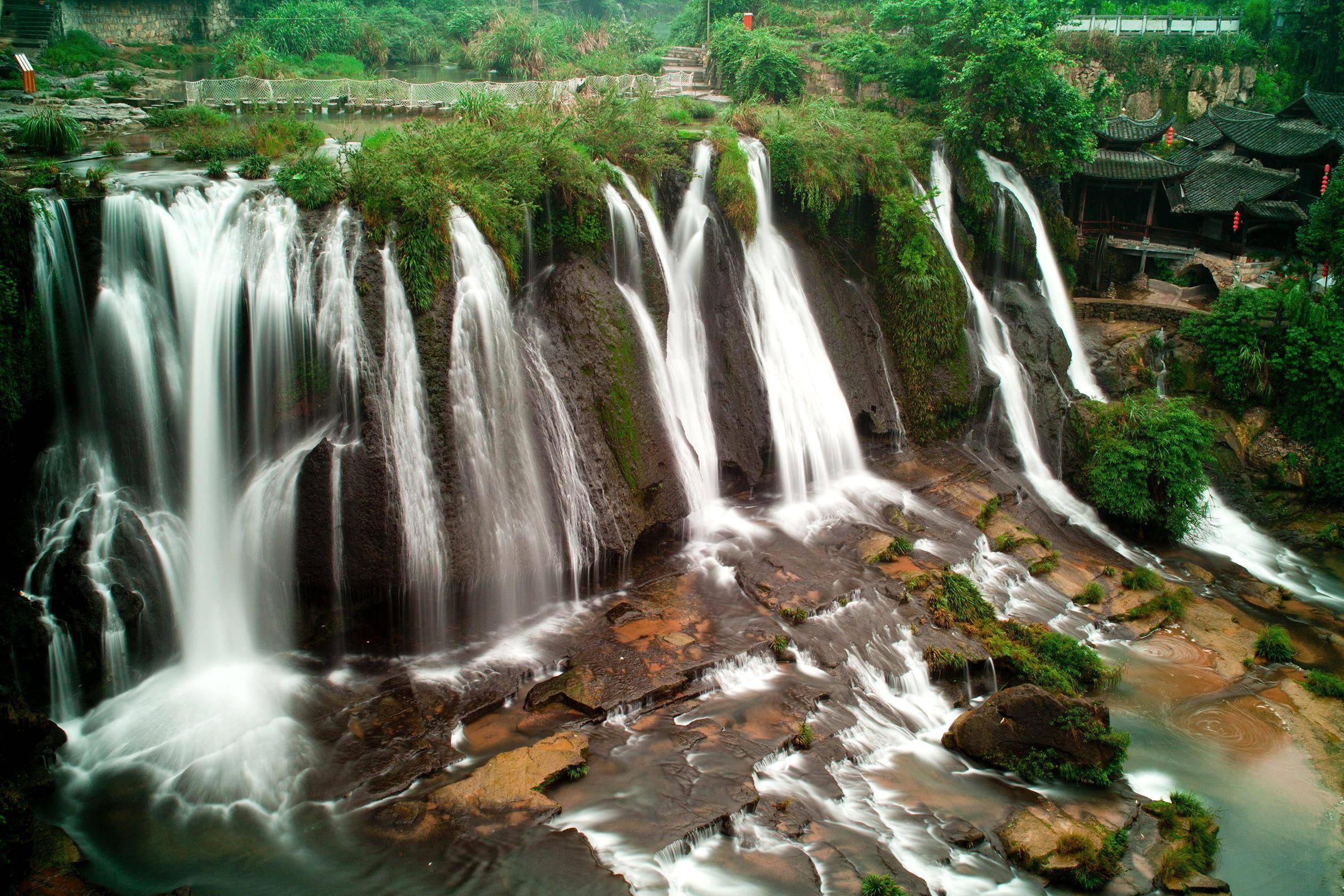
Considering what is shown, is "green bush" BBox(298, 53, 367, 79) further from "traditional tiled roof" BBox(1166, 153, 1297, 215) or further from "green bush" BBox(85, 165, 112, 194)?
"traditional tiled roof" BBox(1166, 153, 1297, 215)

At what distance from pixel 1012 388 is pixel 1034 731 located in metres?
10.6

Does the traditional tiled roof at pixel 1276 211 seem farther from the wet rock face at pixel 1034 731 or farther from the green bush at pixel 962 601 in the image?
the wet rock face at pixel 1034 731

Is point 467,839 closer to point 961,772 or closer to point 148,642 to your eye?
point 148,642

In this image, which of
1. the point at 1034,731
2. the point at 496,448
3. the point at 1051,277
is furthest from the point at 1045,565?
the point at 1051,277

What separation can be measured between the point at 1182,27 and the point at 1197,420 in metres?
32.3

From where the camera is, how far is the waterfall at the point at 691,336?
1590cm

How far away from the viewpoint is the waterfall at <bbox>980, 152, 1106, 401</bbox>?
22594 millimetres

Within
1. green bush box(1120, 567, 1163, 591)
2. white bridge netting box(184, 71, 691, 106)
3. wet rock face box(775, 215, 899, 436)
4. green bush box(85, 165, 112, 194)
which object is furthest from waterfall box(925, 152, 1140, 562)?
green bush box(85, 165, 112, 194)

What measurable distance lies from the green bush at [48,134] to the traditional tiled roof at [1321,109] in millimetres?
36676

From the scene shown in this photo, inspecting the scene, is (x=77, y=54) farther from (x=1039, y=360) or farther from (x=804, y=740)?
(x=1039, y=360)

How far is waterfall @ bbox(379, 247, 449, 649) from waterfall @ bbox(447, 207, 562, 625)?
48 cm

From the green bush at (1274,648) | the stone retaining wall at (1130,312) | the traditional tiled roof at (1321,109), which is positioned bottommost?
the green bush at (1274,648)

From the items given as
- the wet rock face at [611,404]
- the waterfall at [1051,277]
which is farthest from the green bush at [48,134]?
the waterfall at [1051,277]

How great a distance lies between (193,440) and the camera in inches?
463
